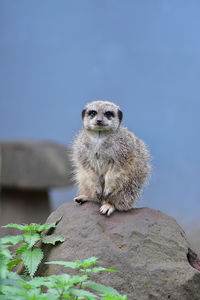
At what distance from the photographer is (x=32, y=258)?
345cm

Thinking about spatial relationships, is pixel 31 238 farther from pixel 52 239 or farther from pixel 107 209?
pixel 107 209

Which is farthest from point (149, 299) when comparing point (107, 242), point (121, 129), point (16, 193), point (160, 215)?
point (16, 193)

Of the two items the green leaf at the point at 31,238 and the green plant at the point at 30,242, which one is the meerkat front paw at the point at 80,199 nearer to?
the green plant at the point at 30,242

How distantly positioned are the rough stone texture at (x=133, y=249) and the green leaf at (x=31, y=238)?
0.56 feet

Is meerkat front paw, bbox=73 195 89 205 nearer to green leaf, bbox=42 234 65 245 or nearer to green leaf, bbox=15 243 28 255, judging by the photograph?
green leaf, bbox=42 234 65 245

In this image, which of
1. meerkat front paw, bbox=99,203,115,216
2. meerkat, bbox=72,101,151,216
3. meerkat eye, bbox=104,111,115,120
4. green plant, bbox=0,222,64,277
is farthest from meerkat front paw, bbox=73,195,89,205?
meerkat eye, bbox=104,111,115,120

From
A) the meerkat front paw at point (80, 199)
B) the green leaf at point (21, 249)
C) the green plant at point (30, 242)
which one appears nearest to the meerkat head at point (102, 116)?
the meerkat front paw at point (80, 199)

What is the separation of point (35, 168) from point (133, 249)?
27.3ft

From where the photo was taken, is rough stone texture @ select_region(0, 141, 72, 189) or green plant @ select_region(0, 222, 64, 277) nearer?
green plant @ select_region(0, 222, 64, 277)

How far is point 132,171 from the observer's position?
414 centimetres

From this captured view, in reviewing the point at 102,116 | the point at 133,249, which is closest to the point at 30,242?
the point at 133,249

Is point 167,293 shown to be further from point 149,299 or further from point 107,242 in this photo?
point 107,242

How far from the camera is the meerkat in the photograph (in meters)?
4.10

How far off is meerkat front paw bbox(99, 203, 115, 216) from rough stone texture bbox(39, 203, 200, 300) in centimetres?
4
